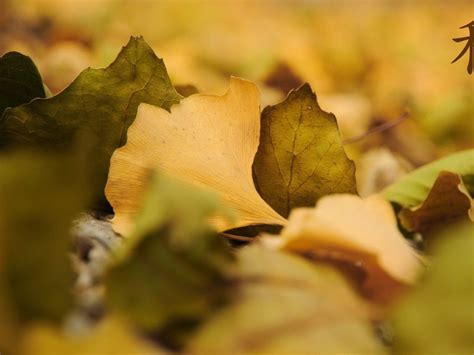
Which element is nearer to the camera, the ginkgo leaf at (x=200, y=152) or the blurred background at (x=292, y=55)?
the ginkgo leaf at (x=200, y=152)

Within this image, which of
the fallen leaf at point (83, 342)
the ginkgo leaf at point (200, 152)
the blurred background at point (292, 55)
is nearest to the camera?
the fallen leaf at point (83, 342)

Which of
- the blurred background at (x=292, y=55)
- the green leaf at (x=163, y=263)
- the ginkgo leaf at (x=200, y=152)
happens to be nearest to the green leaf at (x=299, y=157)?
the ginkgo leaf at (x=200, y=152)

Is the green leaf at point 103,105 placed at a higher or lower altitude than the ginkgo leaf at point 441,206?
higher

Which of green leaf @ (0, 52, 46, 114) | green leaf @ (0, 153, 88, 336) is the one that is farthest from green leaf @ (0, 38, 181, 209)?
green leaf @ (0, 153, 88, 336)

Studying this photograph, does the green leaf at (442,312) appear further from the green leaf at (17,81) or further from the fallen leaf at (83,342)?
the green leaf at (17,81)

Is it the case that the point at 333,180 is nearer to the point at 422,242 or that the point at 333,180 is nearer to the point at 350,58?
the point at 422,242

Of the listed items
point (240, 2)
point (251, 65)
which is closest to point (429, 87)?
point (251, 65)

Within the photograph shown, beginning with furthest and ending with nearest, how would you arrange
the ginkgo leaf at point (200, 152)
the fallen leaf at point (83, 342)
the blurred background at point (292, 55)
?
the blurred background at point (292, 55), the ginkgo leaf at point (200, 152), the fallen leaf at point (83, 342)

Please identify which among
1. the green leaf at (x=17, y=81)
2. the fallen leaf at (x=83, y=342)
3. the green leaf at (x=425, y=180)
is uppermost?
the green leaf at (x=17, y=81)
